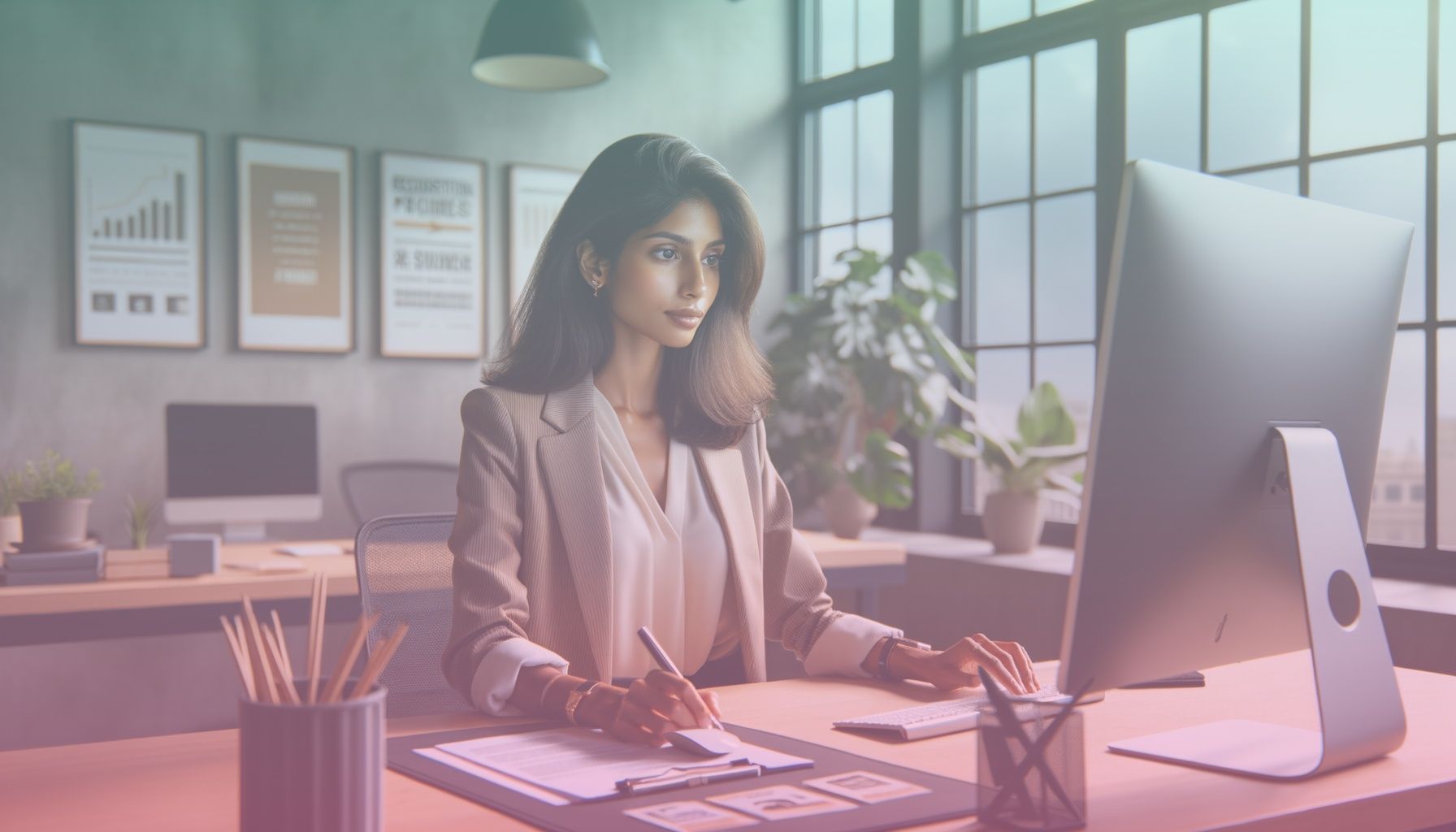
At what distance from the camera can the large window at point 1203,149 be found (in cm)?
→ 307

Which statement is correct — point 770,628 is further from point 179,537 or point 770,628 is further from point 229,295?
point 229,295

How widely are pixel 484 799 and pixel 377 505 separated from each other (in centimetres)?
370

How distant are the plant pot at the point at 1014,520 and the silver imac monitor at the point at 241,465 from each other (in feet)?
6.83

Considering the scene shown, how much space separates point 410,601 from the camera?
1.73m

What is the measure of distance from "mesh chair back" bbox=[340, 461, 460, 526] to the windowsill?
156 centimetres

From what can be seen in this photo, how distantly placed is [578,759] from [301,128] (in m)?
3.95

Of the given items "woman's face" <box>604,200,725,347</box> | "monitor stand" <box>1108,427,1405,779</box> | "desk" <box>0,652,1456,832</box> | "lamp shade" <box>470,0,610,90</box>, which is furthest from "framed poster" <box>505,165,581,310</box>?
"monitor stand" <box>1108,427,1405,779</box>

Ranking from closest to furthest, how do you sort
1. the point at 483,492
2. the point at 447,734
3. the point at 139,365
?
the point at 447,734 → the point at 483,492 → the point at 139,365

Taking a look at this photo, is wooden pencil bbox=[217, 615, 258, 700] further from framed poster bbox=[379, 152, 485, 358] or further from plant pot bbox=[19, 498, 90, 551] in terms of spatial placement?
framed poster bbox=[379, 152, 485, 358]

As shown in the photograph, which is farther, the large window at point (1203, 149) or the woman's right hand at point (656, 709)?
the large window at point (1203, 149)

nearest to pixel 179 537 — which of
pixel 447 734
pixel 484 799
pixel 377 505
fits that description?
pixel 377 505

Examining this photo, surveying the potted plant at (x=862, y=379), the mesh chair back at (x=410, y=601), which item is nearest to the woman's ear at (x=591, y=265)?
the mesh chair back at (x=410, y=601)

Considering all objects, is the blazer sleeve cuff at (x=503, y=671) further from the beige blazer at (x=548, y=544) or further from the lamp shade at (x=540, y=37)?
the lamp shade at (x=540, y=37)

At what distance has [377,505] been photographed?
14.7 feet
